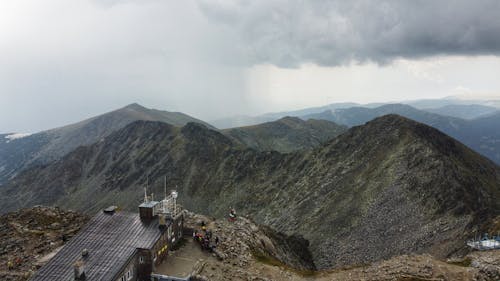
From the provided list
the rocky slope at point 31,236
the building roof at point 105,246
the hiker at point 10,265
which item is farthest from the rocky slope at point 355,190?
the hiker at point 10,265

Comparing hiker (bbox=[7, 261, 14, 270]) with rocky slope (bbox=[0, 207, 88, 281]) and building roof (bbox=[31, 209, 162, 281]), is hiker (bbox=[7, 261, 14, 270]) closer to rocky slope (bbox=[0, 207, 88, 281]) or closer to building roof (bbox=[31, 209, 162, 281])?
rocky slope (bbox=[0, 207, 88, 281])

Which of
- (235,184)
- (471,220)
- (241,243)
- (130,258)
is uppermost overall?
(130,258)

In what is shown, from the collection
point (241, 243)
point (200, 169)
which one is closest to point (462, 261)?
point (241, 243)

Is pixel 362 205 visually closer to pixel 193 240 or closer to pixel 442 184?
pixel 442 184

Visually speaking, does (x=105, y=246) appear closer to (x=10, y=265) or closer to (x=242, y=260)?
(x=242, y=260)

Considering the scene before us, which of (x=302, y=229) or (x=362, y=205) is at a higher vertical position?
(x=362, y=205)

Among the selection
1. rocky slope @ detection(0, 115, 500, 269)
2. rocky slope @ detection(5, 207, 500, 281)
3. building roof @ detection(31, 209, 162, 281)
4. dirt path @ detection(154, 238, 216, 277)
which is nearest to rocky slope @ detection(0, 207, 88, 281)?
rocky slope @ detection(5, 207, 500, 281)

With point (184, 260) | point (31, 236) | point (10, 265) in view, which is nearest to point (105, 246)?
point (184, 260)
